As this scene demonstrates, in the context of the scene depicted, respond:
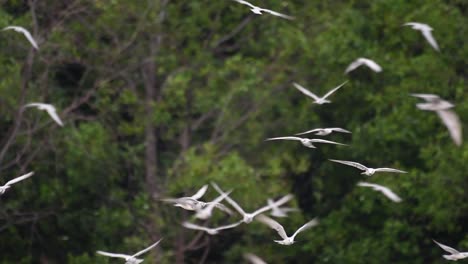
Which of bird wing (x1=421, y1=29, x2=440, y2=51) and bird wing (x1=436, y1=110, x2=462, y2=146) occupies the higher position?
bird wing (x1=421, y1=29, x2=440, y2=51)

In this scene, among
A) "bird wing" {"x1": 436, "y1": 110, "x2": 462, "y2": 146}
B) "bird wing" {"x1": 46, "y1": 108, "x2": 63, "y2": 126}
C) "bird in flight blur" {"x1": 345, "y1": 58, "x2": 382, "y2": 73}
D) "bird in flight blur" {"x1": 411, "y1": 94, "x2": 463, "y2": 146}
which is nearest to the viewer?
"bird wing" {"x1": 436, "y1": 110, "x2": 462, "y2": 146}

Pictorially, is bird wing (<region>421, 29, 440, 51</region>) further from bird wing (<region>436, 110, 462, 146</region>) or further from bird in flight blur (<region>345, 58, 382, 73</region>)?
bird wing (<region>436, 110, 462, 146</region>)

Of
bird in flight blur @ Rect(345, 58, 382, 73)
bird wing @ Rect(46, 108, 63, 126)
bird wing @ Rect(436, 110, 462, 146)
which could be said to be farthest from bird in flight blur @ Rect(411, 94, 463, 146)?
bird wing @ Rect(46, 108, 63, 126)

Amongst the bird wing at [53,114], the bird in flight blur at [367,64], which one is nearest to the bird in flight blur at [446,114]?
the bird in flight blur at [367,64]

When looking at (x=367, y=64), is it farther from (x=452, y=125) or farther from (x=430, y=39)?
(x=452, y=125)

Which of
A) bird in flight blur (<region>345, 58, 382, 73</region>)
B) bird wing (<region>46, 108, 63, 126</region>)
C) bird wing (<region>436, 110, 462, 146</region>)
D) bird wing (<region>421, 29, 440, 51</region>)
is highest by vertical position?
bird wing (<region>421, 29, 440, 51</region>)

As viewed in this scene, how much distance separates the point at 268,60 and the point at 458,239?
4.24 meters

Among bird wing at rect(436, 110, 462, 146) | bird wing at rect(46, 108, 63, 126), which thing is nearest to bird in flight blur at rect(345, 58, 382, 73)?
bird wing at rect(436, 110, 462, 146)

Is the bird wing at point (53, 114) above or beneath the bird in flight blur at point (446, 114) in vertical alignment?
beneath

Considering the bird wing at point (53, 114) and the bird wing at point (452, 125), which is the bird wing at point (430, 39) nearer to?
the bird wing at point (452, 125)

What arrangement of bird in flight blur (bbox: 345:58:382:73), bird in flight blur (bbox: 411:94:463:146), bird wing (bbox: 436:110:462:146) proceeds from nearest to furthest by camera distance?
1. bird wing (bbox: 436:110:462:146)
2. bird in flight blur (bbox: 411:94:463:146)
3. bird in flight blur (bbox: 345:58:382:73)

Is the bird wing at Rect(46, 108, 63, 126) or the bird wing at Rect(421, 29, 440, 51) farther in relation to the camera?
the bird wing at Rect(46, 108, 63, 126)

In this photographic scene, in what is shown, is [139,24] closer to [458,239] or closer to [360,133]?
[360,133]

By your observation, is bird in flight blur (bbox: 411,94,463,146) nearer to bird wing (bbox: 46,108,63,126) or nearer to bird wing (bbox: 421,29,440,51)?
bird wing (bbox: 421,29,440,51)
